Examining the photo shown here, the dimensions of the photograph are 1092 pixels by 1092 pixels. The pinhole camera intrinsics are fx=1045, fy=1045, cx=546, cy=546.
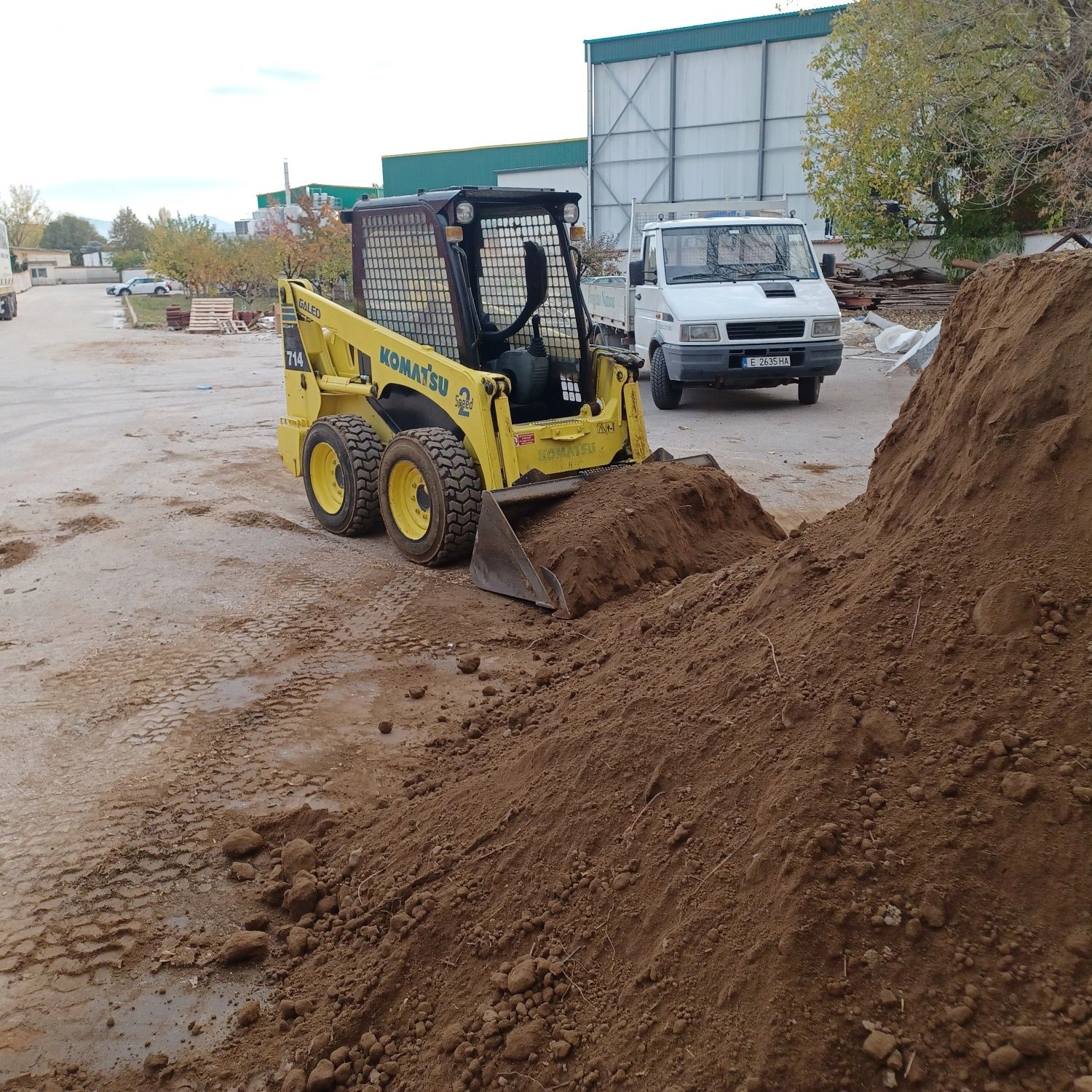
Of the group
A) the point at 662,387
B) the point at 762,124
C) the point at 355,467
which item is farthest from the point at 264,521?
the point at 762,124

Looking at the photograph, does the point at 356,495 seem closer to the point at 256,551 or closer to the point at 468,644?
the point at 256,551

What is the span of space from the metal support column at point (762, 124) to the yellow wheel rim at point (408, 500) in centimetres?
2981

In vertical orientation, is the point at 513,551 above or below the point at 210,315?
below

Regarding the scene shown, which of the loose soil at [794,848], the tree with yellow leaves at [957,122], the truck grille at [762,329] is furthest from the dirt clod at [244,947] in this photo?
the tree with yellow leaves at [957,122]

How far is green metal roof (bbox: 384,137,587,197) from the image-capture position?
44.5 metres

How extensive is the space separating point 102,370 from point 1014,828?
20974mm

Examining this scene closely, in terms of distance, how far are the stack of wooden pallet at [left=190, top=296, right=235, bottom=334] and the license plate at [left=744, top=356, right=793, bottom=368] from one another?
23613 millimetres

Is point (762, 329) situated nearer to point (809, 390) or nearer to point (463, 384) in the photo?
point (809, 390)

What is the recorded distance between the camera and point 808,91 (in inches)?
1297

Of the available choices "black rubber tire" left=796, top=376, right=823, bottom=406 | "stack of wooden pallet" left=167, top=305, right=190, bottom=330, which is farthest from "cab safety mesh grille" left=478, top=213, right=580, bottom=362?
"stack of wooden pallet" left=167, top=305, right=190, bottom=330

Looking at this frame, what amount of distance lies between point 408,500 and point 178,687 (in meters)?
2.30

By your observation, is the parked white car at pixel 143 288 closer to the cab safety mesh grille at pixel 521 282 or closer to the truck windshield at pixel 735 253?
the truck windshield at pixel 735 253

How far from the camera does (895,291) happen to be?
23031mm

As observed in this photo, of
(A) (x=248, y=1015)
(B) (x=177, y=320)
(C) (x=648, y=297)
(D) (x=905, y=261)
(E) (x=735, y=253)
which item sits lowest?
(A) (x=248, y=1015)
